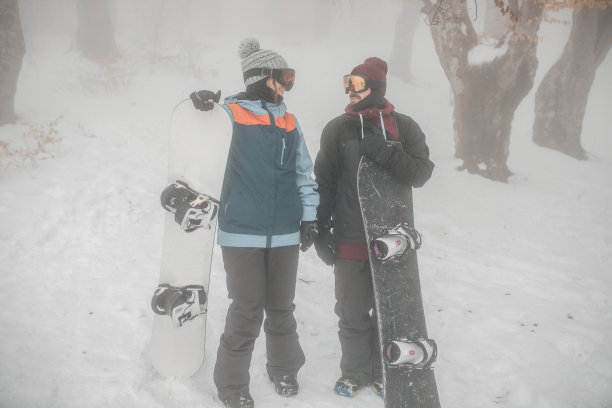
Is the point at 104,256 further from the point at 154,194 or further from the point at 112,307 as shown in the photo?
the point at 154,194

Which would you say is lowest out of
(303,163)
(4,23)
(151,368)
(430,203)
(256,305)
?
(430,203)

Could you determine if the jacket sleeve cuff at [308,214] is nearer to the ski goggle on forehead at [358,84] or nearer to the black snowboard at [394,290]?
the black snowboard at [394,290]

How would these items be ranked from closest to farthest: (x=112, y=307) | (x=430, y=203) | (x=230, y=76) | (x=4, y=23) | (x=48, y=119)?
(x=112, y=307) → (x=4, y=23) → (x=430, y=203) → (x=48, y=119) → (x=230, y=76)

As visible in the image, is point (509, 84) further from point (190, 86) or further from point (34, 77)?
point (34, 77)

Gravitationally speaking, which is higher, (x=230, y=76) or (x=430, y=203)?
(x=230, y=76)

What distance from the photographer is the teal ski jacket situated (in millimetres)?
2023

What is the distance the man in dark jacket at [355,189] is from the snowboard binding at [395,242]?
14 cm

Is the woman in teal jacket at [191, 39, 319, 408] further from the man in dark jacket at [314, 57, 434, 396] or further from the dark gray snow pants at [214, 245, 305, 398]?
the man in dark jacket at [314, 57, 434, 396]

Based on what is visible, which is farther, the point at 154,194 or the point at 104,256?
the point at 154,194

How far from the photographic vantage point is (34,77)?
8672 millimetres

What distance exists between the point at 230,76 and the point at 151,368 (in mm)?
11319

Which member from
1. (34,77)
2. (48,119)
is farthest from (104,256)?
(34,77)

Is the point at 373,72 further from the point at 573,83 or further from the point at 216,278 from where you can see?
the point at 573,83

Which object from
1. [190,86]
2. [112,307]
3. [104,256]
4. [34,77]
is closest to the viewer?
[112,307]
